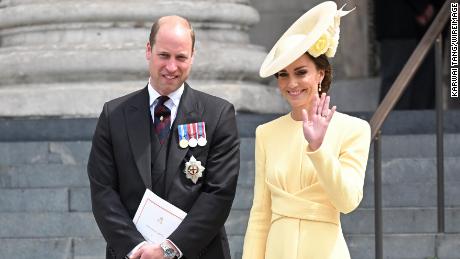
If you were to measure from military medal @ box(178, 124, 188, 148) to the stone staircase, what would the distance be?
7.01 ft

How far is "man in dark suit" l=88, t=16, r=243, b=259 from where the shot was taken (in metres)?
4.75

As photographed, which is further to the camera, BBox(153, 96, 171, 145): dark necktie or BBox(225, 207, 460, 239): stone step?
BBox(225, 207, 460, 239): stone step

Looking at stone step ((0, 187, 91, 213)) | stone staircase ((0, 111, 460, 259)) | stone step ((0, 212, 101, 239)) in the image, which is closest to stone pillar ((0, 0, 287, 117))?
→ stone staircase ((0, 111, 460, 259))

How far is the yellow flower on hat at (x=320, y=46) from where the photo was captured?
15.1 feet

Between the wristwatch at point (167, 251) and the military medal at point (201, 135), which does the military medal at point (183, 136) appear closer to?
the military medal at point (201, 135)

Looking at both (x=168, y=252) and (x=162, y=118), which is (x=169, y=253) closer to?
(x=168, y=252)

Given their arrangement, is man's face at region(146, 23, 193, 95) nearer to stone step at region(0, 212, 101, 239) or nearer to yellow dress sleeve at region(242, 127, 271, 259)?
yellow dress sleeve at region(242, 127, 271, 259)

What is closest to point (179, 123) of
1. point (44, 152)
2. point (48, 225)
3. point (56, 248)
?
point (56, 248)

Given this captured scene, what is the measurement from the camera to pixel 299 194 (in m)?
4.61

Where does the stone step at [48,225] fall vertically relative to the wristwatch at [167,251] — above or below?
below

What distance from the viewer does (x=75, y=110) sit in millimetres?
8711

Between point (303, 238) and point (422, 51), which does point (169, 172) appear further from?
point (422, 51)

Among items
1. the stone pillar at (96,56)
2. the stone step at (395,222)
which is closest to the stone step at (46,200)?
the stone step at (395,222)

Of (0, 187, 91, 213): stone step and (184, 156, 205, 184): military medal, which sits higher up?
(184, 156, 205, 184): military medal
